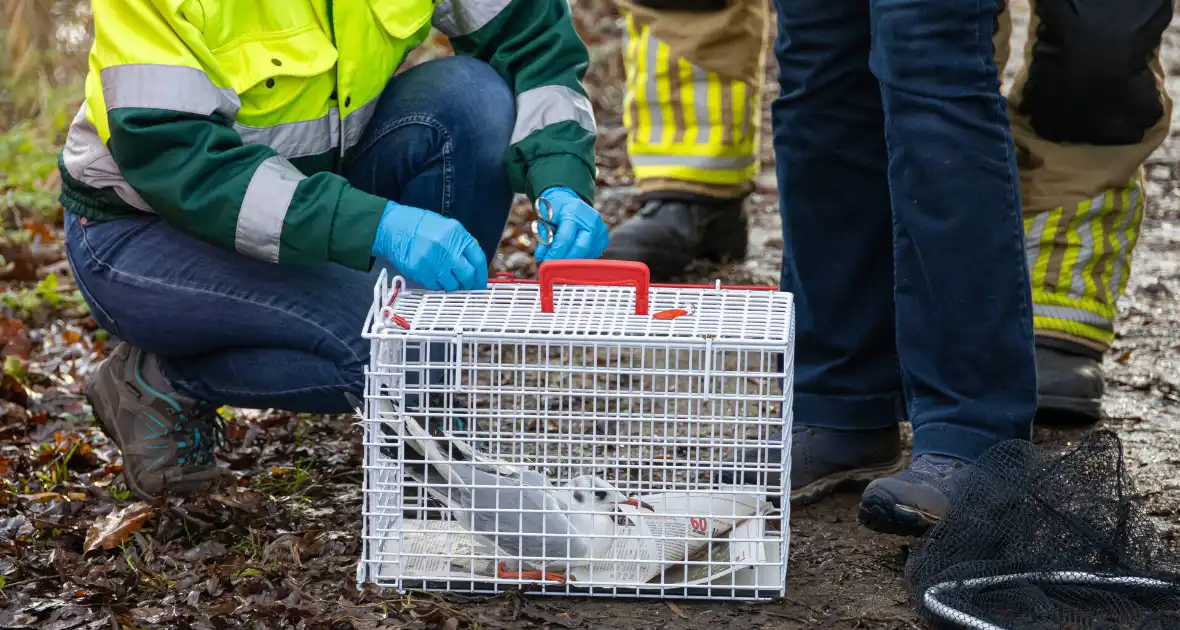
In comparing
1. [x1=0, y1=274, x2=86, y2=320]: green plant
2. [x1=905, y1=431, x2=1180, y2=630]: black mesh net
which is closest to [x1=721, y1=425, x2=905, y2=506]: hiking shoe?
[x1=905, y1=431, x2=1180, y2=630]: black mesh net

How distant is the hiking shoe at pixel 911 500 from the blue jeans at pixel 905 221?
59 mm

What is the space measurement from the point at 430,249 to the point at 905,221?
2.43ft

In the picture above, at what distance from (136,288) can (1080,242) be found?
1874mm

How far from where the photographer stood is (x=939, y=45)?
2.04 m

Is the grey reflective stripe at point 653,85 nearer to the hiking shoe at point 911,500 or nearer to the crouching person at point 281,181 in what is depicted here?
the crouching person at point 281,181

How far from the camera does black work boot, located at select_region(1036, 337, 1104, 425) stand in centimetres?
276

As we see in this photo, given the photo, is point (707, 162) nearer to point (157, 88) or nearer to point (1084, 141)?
point (1084, 141)

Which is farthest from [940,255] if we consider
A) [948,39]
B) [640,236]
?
[640,236]

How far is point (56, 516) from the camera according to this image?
93.1 inches

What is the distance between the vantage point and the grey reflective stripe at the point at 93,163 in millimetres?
2264

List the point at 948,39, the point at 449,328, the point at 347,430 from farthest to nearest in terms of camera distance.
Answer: the point at 347,430 < the point at 948,39 < the point at 449,328

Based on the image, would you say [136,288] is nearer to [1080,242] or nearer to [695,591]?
[695,591]

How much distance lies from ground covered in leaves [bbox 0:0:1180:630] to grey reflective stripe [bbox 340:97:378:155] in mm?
610

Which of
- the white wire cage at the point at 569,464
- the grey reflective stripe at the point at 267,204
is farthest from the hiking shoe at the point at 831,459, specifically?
the grey reflective stripe at the point at 267,204
